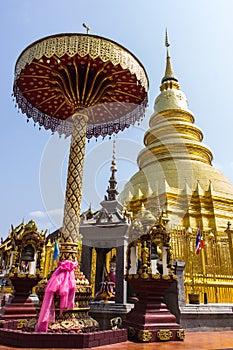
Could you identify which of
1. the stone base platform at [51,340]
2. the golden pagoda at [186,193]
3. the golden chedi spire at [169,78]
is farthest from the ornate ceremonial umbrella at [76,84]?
the golden chedi spire at [169,78]

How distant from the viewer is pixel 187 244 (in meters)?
11.7

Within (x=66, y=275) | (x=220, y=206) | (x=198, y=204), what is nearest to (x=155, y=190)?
(x=198, y=204)

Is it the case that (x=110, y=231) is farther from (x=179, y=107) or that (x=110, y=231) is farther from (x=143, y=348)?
(x=179, y=107)

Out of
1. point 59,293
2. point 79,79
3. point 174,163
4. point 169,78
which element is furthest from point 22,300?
point 169,78

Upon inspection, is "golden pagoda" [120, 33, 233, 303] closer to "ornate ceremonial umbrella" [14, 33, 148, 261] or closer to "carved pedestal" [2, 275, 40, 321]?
"carved pedestal" [2, 275, 40, 321]

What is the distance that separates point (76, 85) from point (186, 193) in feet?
42.4

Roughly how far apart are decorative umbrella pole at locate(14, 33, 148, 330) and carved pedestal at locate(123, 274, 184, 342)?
Answer: 4.13 ft

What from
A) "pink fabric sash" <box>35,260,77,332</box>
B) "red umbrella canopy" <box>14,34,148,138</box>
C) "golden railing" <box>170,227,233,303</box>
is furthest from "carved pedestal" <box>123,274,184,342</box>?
"golden railing" <box>170,227,233,303</box>

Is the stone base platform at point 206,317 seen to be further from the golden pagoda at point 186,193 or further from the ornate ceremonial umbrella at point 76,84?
the ornate ceremonial umbrella at point 76,84

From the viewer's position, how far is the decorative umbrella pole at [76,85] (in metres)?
6.26

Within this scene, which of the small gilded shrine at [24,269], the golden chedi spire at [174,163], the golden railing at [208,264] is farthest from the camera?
the golden chedi spire at [174,163]

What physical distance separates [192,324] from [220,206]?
40.0ft

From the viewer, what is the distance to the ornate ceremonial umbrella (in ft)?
20.5

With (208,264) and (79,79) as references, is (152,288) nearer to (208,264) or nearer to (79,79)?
(79,79)
